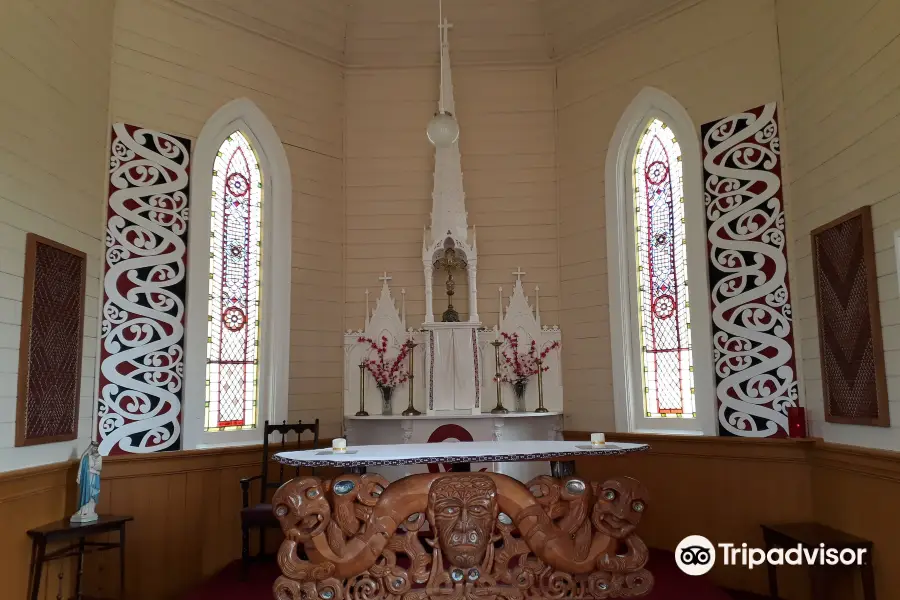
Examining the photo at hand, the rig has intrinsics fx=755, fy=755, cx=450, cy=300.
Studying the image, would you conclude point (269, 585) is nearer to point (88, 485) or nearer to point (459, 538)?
point (88, 485)

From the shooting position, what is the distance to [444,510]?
155 inches

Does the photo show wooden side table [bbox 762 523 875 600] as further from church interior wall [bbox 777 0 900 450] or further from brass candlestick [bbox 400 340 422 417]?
brass candlestick [bbox 400 340 422 417]

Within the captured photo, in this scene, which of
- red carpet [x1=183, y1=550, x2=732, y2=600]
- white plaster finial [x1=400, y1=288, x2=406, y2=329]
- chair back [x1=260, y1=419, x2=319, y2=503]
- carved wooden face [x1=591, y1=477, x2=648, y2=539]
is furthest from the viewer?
white plaster finial [x1=400, y1=288, x2=406, y2=329]

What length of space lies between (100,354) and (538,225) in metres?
3.95

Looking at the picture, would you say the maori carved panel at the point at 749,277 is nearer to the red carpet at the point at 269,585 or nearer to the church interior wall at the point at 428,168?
the church interior wall at the point at 428,168

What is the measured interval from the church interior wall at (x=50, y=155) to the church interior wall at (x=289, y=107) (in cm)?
30

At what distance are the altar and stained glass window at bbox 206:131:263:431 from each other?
943 millimetres

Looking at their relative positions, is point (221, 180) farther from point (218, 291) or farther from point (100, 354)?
point (100, 354)

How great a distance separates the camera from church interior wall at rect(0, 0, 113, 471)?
4.34m

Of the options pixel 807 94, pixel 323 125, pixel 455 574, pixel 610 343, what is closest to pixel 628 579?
pixel 455 574

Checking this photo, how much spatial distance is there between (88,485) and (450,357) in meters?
3.10

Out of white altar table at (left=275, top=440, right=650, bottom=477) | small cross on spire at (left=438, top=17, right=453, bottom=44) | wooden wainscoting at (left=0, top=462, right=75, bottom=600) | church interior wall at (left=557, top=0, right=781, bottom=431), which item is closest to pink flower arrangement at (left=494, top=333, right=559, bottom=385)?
church interior wall at (left=557, top=0, right=781, bottom=431)

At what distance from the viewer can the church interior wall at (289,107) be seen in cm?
587

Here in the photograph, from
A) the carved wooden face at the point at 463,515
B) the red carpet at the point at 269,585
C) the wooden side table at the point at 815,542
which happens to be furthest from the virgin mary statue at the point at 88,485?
the wooden side table at the point at 815,542
